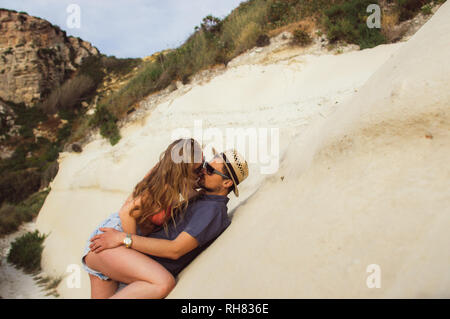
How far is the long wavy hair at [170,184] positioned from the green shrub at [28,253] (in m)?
5.87

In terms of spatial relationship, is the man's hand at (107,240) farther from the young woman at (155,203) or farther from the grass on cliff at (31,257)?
the grass on cliff at (31,257)

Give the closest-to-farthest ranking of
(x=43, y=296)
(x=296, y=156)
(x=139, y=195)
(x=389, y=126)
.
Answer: (x=389, y=126) < (x=139, y=195) < (x=296, y=156) < (x=43, y=296)

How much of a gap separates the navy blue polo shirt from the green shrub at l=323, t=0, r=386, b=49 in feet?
19.7

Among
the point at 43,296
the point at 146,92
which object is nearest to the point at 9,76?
the point at 146,92

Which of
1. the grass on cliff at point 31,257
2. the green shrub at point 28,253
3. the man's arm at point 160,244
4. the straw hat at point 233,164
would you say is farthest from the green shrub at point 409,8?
the green shrub at point 28,253

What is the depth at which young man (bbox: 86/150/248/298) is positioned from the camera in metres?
1.81

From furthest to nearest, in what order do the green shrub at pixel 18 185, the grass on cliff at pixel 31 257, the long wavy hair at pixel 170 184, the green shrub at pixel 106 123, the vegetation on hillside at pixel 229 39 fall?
the green shrub at pixel 18 185 < the green shrub at pixel 106 123 < the vegetation on hillside at pixel 229 39 < the grass on cliff at pixel 31 257 < the long wavy hair at pixel 170 184

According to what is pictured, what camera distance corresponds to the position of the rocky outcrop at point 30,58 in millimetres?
19547

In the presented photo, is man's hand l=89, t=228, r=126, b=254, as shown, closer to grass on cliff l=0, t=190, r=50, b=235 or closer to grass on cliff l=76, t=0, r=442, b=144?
grass on cliff l=76, t=0, r=442, b=144

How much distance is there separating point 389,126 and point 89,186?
678 cm

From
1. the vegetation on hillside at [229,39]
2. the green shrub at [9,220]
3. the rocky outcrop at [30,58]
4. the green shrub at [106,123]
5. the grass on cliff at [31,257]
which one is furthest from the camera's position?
the rocky outcrop at [30,58]
